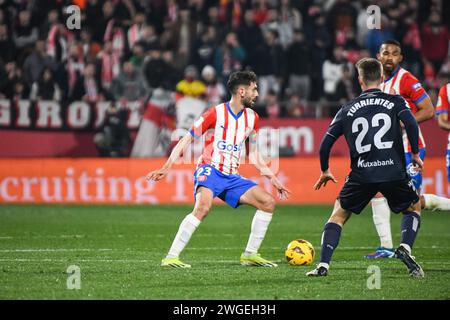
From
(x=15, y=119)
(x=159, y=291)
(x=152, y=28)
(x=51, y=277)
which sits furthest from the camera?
(x=152, y=28)

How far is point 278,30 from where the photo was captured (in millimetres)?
21844

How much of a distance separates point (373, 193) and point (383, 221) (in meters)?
2.33

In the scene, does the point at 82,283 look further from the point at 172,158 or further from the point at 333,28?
the point at 333,28

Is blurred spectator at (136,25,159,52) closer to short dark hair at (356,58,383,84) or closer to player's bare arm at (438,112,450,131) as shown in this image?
player's bare arm at (438,112,450,131)

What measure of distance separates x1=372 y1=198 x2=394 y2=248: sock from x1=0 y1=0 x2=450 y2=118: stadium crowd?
28.0ft

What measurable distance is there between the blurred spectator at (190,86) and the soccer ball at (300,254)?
9845 millimetres

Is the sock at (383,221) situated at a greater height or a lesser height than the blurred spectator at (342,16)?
lesser

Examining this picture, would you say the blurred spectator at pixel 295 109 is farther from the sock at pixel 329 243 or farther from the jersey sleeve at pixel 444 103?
the sock at pixel 329 243

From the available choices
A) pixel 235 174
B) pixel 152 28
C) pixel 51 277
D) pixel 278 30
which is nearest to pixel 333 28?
pixel 278 30

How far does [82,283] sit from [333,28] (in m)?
14.9

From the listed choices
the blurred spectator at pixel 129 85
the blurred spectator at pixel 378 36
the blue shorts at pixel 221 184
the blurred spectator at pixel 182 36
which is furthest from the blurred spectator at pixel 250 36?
the blue shorts at pixel 221 184

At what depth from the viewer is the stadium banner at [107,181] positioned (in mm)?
18828

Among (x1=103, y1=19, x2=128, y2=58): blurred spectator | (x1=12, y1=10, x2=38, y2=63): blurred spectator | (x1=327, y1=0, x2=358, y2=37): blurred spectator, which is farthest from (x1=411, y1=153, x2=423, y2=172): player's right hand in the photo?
(x1=12, y1=10, x2=38, y2=63): blurred spectator

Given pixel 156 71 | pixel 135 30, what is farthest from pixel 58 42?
pixel 156 71
